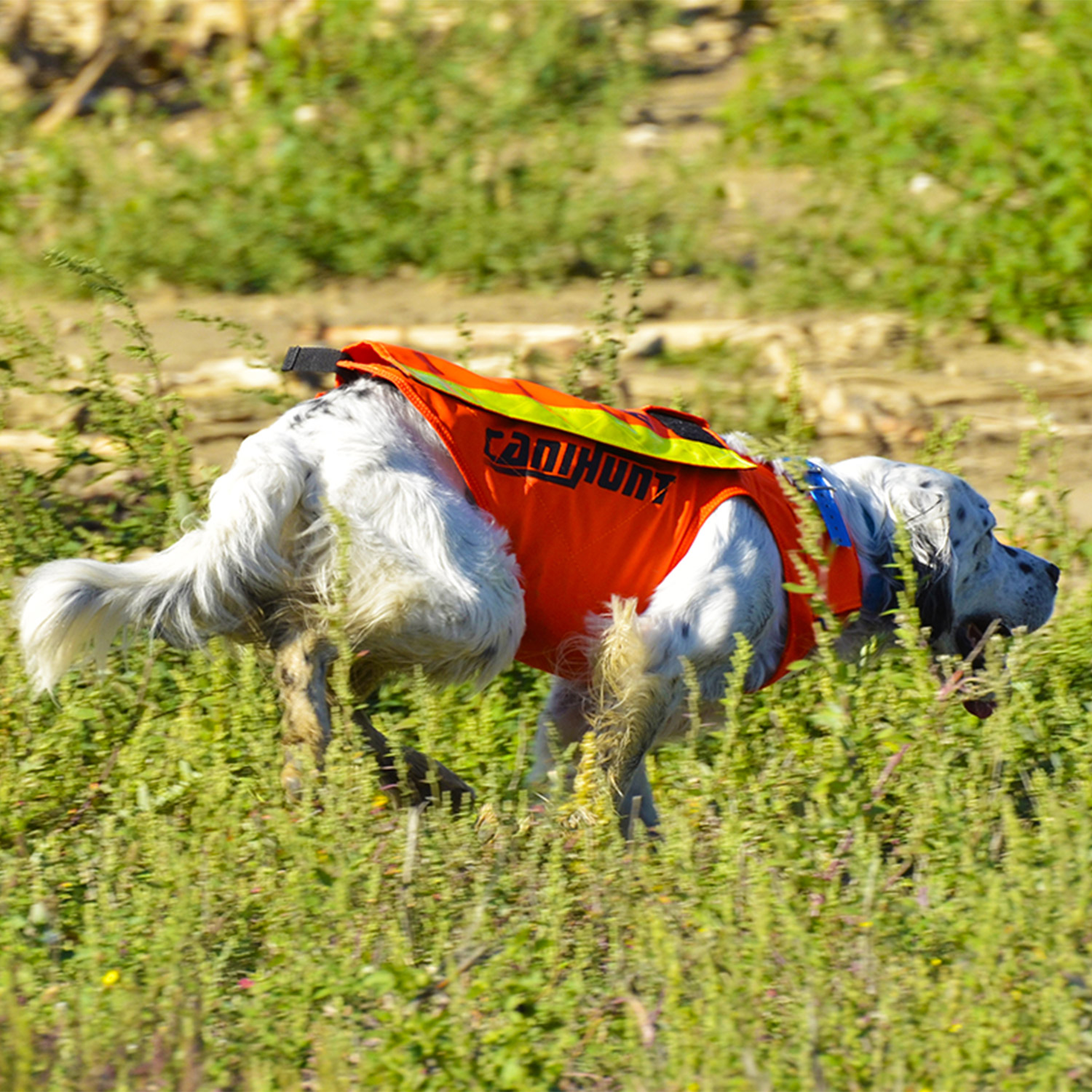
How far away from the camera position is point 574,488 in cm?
332

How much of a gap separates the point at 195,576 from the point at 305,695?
1.24 ft

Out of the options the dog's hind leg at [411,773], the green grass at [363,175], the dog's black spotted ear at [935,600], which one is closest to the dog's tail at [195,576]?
the dog's hind leg at [411,773]

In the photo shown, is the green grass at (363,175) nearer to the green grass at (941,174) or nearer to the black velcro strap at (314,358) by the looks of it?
the green grass at (941,174)

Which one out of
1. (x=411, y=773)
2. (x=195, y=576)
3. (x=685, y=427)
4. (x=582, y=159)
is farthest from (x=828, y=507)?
(x=582, y=159)

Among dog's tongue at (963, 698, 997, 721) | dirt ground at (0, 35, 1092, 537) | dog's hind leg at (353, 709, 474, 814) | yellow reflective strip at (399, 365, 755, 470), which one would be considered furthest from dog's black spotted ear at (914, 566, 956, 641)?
dirt ground at (0, 35, 1092, 537)

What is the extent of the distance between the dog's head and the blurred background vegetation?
288 cm

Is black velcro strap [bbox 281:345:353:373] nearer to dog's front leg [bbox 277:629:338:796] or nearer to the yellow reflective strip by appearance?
the yellow reflective strip

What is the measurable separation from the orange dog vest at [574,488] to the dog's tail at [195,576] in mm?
365

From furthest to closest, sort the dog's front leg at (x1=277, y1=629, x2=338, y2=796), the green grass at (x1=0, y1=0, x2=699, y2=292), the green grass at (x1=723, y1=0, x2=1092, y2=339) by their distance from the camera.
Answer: the green grass at (x1=0, y1=0, x2=699, y2=292)
the green grass at (x1=723, y1=0, x2=1092, y2=339)
the dog's front leg at (x1=277, y1=629, x2=338, y2=796)

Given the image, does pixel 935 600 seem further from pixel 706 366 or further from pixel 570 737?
pixel 706 366

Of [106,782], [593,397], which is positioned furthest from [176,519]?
[593,397]

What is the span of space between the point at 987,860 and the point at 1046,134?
4527 mm

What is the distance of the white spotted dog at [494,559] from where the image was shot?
303 cm

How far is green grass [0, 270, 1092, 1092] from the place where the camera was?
2.39 meters
